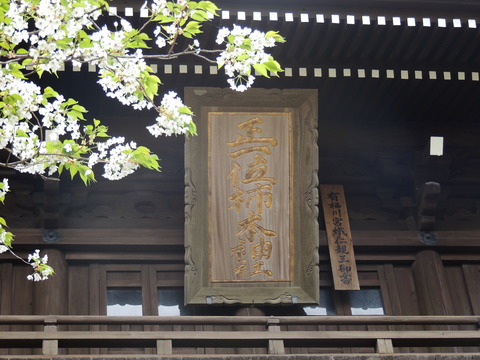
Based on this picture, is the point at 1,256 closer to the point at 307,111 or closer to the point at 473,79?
the point at 307,111

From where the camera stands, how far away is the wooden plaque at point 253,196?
1083 cm

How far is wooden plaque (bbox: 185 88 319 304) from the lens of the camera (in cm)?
1083

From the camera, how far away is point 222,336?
367 inches

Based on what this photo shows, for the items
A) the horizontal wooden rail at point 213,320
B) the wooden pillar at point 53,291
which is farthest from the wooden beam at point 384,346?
the wooden pillar at point 53,291

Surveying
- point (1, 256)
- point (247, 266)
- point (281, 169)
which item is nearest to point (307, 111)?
point (281, 169)

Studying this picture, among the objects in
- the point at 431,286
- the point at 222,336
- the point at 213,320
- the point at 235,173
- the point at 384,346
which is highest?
the point at 235,173

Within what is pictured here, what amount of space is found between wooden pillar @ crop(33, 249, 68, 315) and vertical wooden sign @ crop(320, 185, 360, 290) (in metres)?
2.85

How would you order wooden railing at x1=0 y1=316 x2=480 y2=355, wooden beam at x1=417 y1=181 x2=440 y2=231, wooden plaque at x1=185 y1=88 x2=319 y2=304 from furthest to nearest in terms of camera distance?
wooden beam at x1=417 y1=181 x2=440 y2=231 < wooden plaque at x1=185 y1=88 x2=319 y2=304 < wooden railing at x1=0 y1=316 x2=480 y2=355

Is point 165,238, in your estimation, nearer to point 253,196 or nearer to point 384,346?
point 253,196

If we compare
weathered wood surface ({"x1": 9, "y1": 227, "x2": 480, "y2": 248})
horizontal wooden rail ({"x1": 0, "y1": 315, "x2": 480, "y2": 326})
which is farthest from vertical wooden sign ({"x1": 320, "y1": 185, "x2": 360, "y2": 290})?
horizontal wooden rail ({"x1": 0, "y1": 315, "x2": 480, "y2": 326})

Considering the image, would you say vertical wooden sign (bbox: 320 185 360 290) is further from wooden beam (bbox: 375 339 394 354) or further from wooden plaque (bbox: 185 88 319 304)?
wooden beam (bbox: 375 339 394 354)

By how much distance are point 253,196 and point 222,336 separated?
209 cm

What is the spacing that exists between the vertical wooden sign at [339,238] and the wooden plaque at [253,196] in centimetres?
60

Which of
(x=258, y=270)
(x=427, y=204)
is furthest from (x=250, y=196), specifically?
(x=427, y=204)
